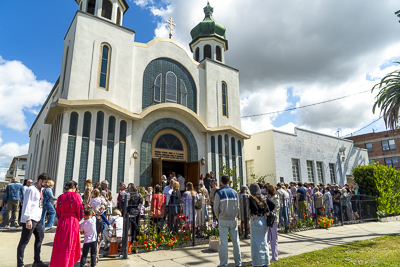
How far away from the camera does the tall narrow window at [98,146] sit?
1193 centimetres

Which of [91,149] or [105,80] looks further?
[105,80]

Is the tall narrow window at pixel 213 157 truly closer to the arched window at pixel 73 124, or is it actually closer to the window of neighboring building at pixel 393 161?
the arched window at pixel 73 124

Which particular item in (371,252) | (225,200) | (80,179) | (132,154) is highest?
(132,154)

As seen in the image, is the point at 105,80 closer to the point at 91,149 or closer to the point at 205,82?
the point at 91,149

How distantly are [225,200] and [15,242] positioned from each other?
6.23 m

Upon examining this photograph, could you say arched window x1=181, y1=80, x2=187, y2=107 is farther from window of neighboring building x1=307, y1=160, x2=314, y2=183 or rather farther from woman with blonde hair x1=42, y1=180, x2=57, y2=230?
window of neighboring building x1=307, y1=160, x2=314, y2=183

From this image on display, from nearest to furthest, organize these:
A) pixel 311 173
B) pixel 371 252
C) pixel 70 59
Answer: pixel 371 252 < pixel 70 59 < pixel 311 173

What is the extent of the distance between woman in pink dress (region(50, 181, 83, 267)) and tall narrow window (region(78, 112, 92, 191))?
22.8ft

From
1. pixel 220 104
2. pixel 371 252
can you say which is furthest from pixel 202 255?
pixel 220 104

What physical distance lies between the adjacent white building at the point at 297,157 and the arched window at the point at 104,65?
12.7m

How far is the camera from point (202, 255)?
262 inches

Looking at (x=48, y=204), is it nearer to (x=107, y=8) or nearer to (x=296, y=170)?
(x=107, y=8)

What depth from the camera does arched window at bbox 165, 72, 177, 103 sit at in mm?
15405

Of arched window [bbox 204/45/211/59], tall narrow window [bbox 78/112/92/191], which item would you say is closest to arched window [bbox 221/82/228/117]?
arched window [bbox 204/45/211/59]
